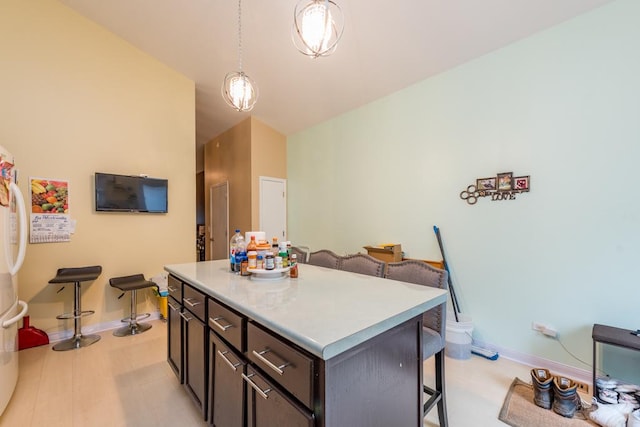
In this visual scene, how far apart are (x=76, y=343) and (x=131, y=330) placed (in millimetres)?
479

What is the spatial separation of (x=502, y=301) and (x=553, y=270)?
1.67ft

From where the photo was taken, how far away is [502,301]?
257 cm

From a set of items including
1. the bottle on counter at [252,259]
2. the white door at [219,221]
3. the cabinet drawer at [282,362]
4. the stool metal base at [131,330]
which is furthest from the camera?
the white door at [219,221]

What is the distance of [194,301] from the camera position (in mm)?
1641

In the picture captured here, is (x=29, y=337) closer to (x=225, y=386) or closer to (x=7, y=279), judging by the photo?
(x=7, y=279)

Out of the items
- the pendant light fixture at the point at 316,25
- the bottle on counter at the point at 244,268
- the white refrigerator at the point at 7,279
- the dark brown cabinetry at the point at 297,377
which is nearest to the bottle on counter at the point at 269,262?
the bottle on counter at the point at 244,268

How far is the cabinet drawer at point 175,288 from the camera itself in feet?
6.15

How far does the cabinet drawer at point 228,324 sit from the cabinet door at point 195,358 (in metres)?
0.18

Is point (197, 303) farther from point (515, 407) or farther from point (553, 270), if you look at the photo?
point (553, 270)

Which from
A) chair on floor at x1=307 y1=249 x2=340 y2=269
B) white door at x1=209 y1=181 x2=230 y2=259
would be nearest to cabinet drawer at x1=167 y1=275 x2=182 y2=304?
chair on floor at x1=307 y1=249 x2=340 y2=269

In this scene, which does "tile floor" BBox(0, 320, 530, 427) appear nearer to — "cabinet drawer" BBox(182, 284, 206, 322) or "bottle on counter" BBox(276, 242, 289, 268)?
"cabinet drawer" BBox(182, 284, 206, 322)

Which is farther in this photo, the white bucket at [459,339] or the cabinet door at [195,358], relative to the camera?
the white bucket at [459,339]

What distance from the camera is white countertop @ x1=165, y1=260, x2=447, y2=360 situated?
0.88 meters

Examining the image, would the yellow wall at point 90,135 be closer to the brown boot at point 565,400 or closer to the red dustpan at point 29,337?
the red dustpan at point 29,337
